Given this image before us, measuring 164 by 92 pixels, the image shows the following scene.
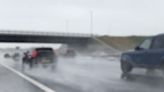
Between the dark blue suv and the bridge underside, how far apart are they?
3154 inches

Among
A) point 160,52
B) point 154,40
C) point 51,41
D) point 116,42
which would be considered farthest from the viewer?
point 116,42

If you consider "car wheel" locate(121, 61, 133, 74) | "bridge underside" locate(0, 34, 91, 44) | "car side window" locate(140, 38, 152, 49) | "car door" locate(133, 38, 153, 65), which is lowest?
"bridge underside" locate(0, 34, 91, 44)

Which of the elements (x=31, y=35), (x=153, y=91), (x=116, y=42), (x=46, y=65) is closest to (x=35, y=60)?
(x=46, y=65)

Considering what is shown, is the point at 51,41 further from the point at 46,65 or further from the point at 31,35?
the point at 46,65

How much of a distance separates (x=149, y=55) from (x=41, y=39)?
86553 mm

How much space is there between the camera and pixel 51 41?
10525 centimetres

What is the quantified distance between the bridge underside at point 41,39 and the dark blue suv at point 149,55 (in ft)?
263

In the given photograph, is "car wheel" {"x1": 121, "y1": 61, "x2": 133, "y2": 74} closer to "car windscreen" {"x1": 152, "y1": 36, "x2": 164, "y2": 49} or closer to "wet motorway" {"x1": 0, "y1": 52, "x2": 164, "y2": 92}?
"wet motorway" {"x1": 0, "y1": 52, "x2": 164, "y2": 92}

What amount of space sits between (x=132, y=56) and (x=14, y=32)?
81329 millimetres

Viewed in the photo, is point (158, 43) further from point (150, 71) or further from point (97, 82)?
point (97, 82)

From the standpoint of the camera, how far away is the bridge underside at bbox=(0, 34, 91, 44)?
99062mm

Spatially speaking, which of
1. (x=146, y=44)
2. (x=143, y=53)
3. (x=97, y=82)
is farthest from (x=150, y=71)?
(x=97, y=82)

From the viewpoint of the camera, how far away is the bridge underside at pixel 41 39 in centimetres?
9906

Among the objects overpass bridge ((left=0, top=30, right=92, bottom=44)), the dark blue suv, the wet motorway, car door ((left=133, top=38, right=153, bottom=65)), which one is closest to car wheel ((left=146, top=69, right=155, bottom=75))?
the wet motorway
